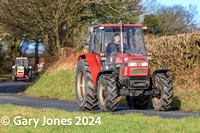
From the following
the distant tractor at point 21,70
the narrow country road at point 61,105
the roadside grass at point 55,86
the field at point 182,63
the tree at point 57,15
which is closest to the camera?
the narrow country road at point 61,105

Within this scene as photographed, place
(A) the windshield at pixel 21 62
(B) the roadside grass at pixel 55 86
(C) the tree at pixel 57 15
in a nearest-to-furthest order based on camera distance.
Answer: (B) the roadside grass at pixel 55 86 → (C) the tree at pixel 57 15 → (A) the windshield at pixel 21 62

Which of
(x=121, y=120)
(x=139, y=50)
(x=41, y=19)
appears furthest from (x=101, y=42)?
(x=41, y=19)

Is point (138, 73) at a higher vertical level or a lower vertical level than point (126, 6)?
lower

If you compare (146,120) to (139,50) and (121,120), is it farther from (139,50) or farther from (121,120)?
(139,50)

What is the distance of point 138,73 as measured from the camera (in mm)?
12352

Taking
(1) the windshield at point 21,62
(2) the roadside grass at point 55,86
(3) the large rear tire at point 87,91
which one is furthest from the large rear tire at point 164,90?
(1) the windshield at point 21,62

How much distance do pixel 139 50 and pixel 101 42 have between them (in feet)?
4.10

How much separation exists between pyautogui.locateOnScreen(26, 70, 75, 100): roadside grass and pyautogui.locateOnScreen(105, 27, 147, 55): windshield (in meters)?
9.25

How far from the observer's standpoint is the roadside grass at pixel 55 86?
23.6 metres

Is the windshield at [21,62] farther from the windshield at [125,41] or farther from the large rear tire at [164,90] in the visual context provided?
the large rear tire at [164,90]

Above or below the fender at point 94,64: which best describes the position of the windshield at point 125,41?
above

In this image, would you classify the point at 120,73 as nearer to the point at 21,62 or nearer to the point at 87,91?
the point at 87,91

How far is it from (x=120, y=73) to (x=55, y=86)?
45.0ft

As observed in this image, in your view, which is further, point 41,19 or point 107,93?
point 41,19
